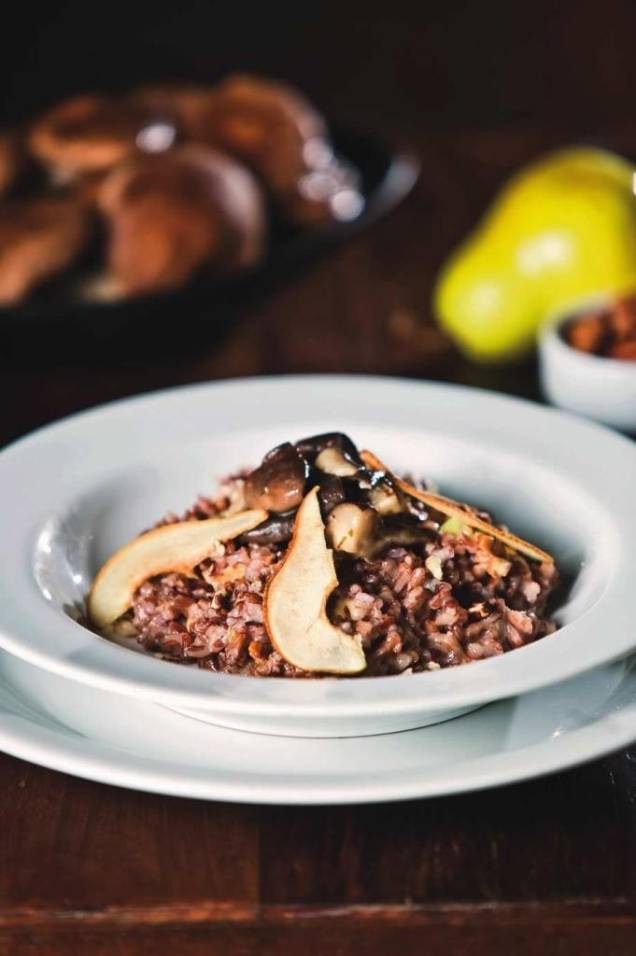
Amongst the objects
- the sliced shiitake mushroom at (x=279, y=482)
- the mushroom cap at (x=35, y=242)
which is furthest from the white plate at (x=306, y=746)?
the mushroom cap at (x=35, y=242)

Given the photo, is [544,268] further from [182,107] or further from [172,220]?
[182,107]

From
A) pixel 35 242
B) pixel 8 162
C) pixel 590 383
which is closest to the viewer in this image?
pixel 590 383

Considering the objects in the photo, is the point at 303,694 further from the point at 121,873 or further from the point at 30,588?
the point at 30,588

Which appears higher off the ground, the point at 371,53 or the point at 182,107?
the point at 182,107

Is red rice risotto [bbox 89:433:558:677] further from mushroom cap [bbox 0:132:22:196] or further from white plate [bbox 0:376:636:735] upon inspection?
mushroom cap [bbox 0:132:22:196]

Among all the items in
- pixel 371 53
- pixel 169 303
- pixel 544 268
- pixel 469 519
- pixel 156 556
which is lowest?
pixel 371 53

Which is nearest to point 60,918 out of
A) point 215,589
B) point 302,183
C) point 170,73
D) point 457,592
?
point 215,589

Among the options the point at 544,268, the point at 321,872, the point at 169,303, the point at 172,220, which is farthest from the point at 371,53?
the point at 321,872
